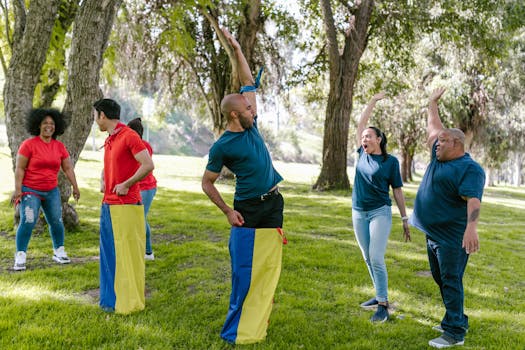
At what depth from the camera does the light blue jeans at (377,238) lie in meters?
4.63

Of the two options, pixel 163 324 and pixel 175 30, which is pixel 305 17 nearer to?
pixel 175 30

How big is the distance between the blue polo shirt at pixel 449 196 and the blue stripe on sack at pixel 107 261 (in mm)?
3076

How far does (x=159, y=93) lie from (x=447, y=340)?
783 inches

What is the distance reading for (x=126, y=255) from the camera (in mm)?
4531

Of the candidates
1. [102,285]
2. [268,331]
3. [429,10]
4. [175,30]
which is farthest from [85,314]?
[429,10]

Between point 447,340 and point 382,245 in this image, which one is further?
point 382,245

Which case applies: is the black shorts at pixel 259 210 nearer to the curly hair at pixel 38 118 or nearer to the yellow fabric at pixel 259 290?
the yellow fabric at pixel 259 290

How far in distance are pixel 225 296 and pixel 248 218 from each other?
5.46 ft

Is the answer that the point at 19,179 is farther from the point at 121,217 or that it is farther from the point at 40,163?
the point at 121,217

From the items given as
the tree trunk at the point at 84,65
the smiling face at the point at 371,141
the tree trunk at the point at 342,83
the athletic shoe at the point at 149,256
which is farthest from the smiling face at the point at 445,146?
the tree trunk at the point at 342,83

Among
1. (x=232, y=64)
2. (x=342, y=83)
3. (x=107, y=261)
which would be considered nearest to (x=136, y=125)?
(x=107, y=261)

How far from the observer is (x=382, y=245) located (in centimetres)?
463

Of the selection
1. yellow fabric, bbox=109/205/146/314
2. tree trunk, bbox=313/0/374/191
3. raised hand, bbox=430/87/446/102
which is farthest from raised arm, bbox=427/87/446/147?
tree trunk, bbox=313/0/374/191

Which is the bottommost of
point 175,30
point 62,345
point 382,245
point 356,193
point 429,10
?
point 62,345
